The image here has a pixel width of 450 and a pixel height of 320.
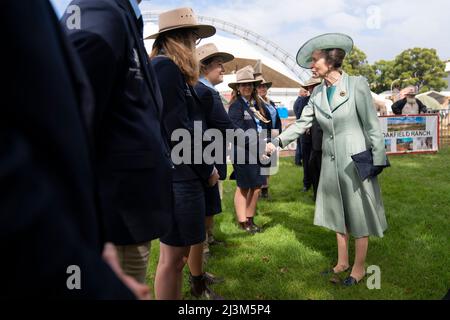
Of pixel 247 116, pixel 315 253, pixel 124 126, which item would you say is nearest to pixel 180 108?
pixel 124 126

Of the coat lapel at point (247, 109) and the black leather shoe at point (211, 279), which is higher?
the coat lapel at point (247, 109)

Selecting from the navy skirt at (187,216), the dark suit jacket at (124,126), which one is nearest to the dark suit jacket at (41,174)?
the dark suit jacket at (124,126)

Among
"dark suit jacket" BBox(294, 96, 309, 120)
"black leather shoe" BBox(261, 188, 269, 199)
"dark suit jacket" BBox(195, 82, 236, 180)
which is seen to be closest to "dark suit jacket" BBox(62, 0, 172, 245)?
"dark suit jacket" BBox(195, 82, 236, 180)

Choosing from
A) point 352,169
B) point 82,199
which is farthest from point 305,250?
point 82,199

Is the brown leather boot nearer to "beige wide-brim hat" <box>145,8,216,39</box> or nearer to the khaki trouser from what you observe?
the khaki trouser

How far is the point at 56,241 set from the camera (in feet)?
2.00

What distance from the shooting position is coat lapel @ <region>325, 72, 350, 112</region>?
3.62 meters

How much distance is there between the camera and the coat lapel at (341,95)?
3.62 meters

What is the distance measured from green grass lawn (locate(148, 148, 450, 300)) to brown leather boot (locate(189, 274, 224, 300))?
0.33ft

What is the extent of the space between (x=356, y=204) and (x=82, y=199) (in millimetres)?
3319

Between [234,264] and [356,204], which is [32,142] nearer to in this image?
[356,204]

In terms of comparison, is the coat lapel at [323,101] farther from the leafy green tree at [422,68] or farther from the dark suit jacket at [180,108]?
the leafy green tree at [422,68]

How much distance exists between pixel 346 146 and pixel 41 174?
3.35 meters

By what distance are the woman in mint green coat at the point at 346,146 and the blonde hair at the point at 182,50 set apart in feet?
5.25
